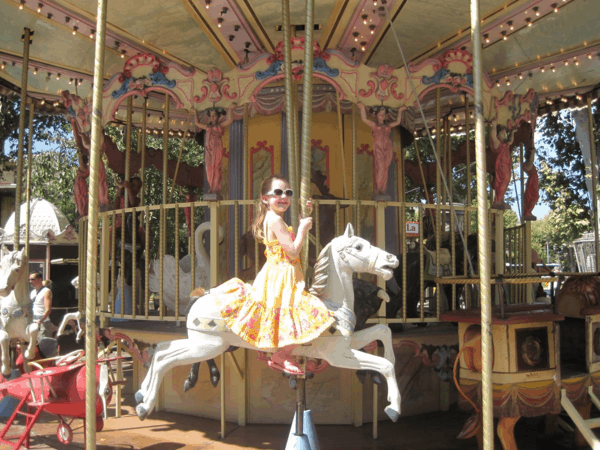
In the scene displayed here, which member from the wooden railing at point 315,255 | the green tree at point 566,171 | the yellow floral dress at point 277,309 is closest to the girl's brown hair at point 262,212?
the yellow floral dress at point 277,309

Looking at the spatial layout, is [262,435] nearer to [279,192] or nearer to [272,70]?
[279,192]

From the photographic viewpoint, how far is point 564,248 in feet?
73.7

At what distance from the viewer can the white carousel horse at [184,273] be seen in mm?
7203

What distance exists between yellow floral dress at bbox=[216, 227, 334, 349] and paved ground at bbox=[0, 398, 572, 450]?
1.88 meters

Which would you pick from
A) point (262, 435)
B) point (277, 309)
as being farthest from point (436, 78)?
point (262, 435)

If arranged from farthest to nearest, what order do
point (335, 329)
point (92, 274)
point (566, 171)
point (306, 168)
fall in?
point (566, 171) → point (335, 329) → point (306, 168) → point (92, 274)

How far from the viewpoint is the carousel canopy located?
1675cm

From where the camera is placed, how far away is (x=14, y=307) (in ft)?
22.6

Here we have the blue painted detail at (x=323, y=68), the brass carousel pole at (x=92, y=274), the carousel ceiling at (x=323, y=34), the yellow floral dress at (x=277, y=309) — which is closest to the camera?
the brass carousel pole at (x=92, y=274)

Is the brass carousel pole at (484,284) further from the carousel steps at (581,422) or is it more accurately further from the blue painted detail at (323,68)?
the blue painted detail at (323,68)

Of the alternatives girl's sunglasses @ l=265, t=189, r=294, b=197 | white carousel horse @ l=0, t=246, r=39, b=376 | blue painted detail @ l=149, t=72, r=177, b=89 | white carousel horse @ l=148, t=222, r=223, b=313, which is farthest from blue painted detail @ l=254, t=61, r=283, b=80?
white carousel horse @ l=0, t=246, r=39, b=376

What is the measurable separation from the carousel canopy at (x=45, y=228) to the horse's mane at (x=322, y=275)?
→ 1311cm

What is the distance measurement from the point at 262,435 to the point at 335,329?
2.05 meters

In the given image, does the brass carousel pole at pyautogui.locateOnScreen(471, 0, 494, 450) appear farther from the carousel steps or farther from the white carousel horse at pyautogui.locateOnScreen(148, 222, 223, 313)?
the white carousel horse at pyautogui.locateOnScreen(148, 222, 223, 313)
